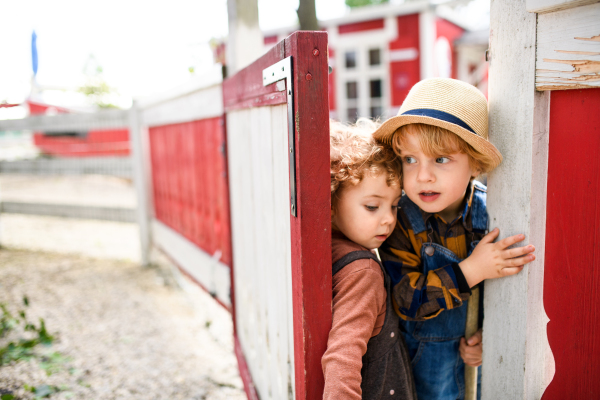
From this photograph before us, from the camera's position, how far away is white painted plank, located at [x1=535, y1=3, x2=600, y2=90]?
1000 mm

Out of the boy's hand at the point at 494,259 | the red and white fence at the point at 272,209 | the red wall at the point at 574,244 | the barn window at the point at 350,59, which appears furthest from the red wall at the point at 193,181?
the barn window at the point at 350,59

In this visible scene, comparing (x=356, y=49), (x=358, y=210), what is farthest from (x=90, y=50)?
(x=358, y=210)

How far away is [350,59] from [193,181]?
9.80 metres

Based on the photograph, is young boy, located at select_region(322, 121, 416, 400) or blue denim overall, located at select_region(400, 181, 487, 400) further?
blue denim overall, located at select_region(400, 181, 487, 400)

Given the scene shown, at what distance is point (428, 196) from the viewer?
153cm

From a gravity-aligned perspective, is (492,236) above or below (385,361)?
above

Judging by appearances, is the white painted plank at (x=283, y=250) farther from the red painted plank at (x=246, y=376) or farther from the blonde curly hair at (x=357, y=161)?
the red painted plank at (x=246, y=376)

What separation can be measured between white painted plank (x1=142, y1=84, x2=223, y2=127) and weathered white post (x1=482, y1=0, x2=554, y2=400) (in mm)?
1709

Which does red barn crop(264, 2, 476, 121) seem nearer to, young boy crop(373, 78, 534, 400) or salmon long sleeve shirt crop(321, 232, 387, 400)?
young boy crop(373, 78, 534, 400)

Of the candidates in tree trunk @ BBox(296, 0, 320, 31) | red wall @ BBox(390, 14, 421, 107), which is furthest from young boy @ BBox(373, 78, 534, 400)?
red wall @ BBox(390, 14, 421, 107)

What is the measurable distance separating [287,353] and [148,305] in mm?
2712

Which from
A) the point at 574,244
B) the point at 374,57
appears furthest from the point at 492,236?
the point at 374,57

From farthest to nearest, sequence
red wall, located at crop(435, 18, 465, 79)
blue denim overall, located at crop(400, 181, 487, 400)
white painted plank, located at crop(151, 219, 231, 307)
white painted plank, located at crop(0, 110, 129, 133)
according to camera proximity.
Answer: red wall, located at crop(435, 18, 465, 79) < white painted plank, located at crop(0, 110, 129, 133) < white painted plank, located at crop(151, 219, 231, 307) < blue denim overall, located at crop(400, 181, 487, 400)

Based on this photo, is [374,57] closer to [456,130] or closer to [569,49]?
[456,130]
